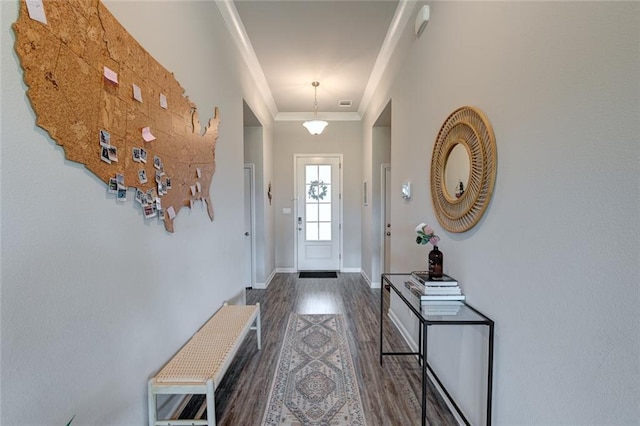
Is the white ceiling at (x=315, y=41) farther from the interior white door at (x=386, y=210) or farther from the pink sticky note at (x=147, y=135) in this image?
the pink sticky note at (x=147, y=135)

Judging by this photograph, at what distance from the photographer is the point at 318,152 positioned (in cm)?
513

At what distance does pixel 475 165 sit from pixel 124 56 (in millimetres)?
1773

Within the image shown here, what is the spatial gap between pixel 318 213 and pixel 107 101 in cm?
422

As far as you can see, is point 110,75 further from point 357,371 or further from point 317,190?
point 317,190

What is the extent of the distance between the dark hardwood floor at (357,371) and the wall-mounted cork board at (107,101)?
4.30 ft

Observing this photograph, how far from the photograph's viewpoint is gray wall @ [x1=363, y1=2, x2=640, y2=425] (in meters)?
0.76

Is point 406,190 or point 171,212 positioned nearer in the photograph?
point 171,212

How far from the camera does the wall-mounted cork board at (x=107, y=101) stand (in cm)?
86

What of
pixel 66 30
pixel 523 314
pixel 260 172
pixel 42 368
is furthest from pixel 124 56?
pixel 260 172

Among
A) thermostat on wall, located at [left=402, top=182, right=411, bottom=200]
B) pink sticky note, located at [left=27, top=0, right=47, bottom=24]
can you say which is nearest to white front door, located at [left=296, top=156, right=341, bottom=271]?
thermostat on wall, located at [left=402, top=182, right=411, bottom=200]

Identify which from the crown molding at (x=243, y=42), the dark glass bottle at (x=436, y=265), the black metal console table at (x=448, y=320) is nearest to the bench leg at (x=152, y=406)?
the black metal console table at (x=448, y=320)

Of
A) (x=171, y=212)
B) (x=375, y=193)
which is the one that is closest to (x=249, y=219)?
(x=375, y=193)

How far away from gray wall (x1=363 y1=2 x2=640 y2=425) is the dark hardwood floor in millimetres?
405

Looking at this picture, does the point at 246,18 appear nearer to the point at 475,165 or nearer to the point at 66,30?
the point at 66,30
